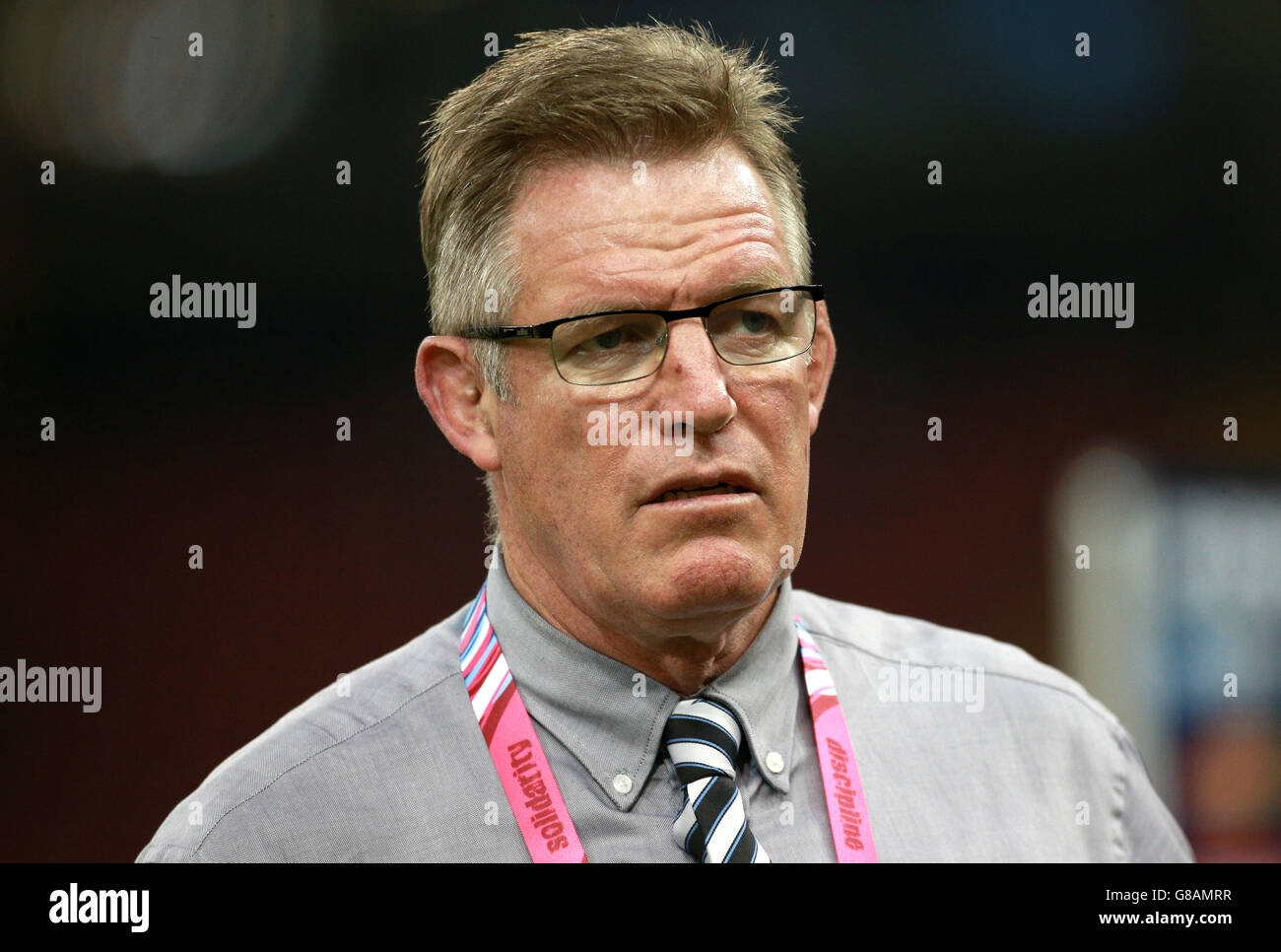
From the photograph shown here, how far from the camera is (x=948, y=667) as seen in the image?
252cm

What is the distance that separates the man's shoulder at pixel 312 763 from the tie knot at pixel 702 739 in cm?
43

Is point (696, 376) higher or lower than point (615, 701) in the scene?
higher

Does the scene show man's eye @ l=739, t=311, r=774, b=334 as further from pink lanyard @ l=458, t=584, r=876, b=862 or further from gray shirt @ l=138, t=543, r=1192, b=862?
pink lanyard @ l=458, t=584, r=876, b=862

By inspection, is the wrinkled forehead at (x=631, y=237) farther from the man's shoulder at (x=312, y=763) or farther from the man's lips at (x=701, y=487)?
the man's shoulder at (x=312, y=763)

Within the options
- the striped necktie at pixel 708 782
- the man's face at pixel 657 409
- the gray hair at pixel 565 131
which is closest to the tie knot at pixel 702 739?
the striped necktie at pixel 708 782

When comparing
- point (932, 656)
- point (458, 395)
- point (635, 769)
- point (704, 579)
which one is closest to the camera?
point (704, 579)

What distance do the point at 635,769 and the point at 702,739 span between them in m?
0.13

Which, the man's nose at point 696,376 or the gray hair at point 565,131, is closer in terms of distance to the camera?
the man's nose at point 696,376

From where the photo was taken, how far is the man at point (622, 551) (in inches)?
78.0

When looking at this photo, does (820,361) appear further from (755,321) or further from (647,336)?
(647,336)

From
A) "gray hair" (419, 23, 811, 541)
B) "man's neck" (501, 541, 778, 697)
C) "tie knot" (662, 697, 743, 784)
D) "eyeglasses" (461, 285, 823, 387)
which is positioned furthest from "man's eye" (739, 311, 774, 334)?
"tie knot" (662, 697, 743, 784)

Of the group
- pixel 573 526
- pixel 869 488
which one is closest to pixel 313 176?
pixel 573 526

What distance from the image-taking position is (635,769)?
6.75ft

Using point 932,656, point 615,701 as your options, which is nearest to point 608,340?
point 615,701
